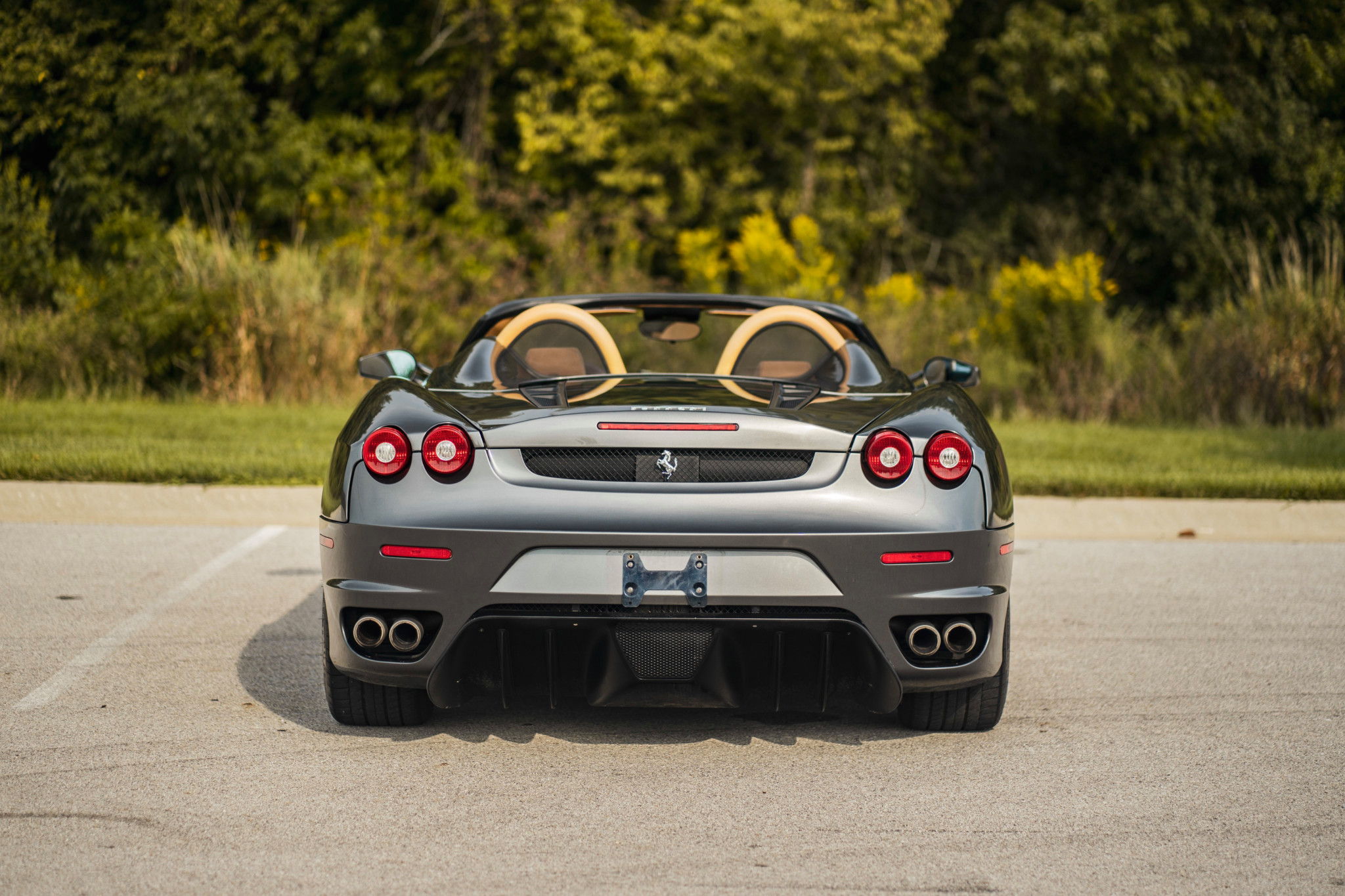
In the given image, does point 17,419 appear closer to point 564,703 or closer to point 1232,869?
point 564,703

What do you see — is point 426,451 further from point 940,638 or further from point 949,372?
point 949,372

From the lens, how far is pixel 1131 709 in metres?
4.64

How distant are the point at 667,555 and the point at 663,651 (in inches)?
11.2

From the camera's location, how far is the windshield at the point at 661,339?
15.1 ft

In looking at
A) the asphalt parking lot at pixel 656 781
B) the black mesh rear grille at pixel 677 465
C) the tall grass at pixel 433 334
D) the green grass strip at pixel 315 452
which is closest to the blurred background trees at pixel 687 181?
the tall grass at pixel 433 334

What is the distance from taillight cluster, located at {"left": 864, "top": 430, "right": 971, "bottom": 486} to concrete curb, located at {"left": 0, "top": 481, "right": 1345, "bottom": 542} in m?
4.80

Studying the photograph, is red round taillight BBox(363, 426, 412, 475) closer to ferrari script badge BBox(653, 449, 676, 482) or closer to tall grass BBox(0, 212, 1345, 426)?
ferrari script badge BBox(653, 449, 676, 482)

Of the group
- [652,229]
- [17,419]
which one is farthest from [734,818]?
[652,229]

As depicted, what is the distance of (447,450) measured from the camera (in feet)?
12.4

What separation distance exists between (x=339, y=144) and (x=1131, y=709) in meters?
23.6

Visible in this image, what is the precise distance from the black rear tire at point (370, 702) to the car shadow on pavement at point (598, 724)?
4cm

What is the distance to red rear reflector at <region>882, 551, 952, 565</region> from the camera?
3709 mm

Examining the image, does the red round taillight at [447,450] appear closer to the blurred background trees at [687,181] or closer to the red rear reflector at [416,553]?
the red rear reflector at [416,553]

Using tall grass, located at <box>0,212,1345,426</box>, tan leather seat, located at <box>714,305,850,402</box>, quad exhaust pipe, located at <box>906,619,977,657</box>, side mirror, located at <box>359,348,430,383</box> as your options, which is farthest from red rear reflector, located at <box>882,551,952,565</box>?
tall grass, located at <box>0,212,1345,426</box>
